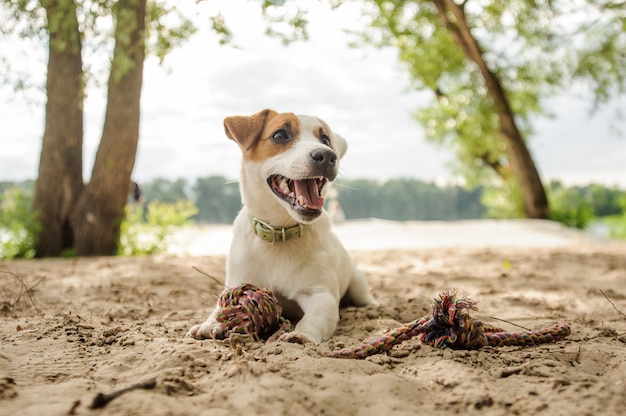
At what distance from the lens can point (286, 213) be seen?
2939mm

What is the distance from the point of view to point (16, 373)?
75.0 inches

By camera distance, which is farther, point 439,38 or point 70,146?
point 439,38

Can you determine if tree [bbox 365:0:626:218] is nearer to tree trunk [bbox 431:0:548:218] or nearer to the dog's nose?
tree trunk [bbox 431:0:548:218]

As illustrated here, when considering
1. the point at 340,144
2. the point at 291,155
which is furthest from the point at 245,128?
the point at 340,144

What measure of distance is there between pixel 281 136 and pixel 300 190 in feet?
1.24

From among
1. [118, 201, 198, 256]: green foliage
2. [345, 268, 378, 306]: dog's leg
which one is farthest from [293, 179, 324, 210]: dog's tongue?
[118, 201, 198, 256]: green foliage

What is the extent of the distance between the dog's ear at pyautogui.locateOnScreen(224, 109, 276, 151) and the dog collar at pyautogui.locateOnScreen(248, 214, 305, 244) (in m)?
0.47

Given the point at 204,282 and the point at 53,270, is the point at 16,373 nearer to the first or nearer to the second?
the point at 204,282

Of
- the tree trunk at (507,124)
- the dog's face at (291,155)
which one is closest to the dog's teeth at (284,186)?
the dog's face at (291,155)

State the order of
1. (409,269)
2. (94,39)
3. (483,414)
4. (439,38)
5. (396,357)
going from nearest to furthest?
1. (483,414)
2. (396,357)
3. (409,269)
4. (94,39)
5. (439,38)

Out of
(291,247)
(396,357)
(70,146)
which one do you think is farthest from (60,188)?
(396,357)

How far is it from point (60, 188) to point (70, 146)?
2.34 ft

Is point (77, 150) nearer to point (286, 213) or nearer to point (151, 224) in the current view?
point (151, 224)

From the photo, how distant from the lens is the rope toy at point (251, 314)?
2467mm
